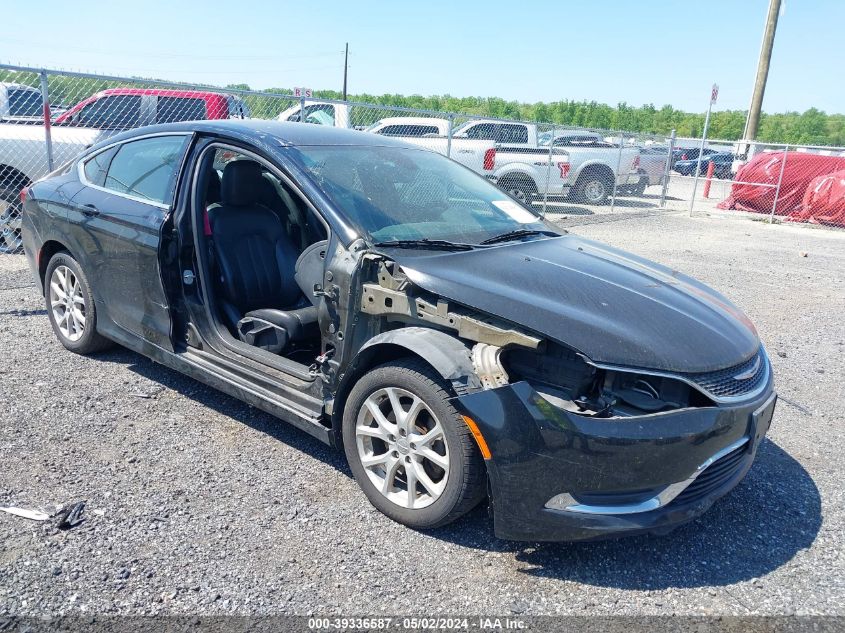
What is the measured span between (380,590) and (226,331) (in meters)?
1.86

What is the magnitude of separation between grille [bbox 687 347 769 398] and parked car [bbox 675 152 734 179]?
28.3 metres

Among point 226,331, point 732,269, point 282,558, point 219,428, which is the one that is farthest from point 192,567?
point 732,269

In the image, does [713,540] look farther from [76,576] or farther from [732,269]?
[732,269]

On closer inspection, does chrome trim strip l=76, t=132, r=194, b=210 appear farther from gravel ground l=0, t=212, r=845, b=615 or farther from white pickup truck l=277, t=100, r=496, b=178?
white pickup truck l=277, t=100, r=496, b=178

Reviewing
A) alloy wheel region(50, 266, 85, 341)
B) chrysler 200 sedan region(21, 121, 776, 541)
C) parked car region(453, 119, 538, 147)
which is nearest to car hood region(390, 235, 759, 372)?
chrysler 200 sedan region(21, 121, 776, 541)

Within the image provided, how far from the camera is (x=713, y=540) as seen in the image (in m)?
3.02

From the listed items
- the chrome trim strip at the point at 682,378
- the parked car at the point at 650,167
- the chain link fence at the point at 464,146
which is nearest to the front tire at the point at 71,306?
the chain link fence at the point at 464,146

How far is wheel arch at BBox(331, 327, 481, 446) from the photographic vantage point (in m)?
2.65

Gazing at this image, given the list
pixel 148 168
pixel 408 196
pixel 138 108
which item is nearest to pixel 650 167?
pixel 138 108

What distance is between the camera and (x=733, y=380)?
2814 mm

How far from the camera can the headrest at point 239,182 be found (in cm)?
406

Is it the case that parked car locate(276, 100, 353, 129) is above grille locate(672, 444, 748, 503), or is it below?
above

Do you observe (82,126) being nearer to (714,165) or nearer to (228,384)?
(228,384)

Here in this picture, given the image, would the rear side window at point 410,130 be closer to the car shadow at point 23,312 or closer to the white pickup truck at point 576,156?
the white pickup truck at point 576,156
